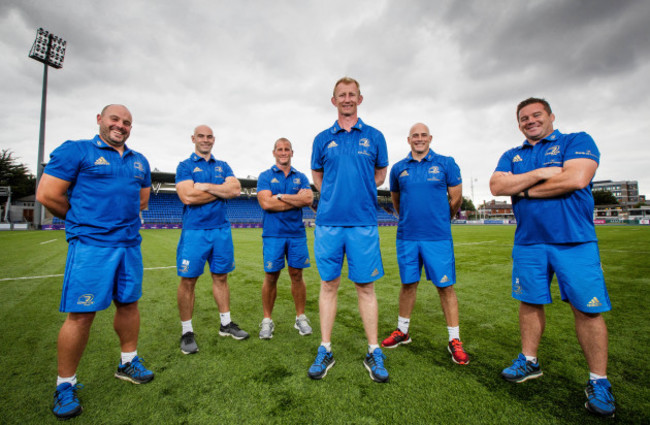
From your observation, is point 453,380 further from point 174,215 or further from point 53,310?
point 174,215

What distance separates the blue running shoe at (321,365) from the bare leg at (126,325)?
149 cm

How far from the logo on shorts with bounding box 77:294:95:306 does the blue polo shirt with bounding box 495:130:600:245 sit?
3.28m

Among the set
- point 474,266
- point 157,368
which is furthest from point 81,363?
point 474,266

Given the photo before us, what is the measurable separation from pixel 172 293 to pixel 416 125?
471 cm

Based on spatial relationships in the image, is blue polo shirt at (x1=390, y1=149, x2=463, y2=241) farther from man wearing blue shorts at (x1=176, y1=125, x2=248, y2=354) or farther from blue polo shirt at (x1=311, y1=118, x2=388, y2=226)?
man wearing blue shorts at (x1=176, y1=125, x2=248, y2=354)

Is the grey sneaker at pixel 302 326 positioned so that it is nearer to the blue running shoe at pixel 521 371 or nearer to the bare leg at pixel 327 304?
the bare leg at pixel 327 304

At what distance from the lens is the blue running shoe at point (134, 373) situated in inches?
87.5

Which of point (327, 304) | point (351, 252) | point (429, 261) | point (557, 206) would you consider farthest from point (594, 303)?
point (327, 304)

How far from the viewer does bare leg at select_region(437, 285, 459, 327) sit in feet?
9.09

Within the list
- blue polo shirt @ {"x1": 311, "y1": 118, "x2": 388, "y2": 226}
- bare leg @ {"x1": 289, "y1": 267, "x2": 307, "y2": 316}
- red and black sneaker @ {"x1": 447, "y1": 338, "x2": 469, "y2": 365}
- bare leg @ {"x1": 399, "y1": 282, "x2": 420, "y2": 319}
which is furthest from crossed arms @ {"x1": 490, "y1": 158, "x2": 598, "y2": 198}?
bare leg @ {"x1": 289, "y1": 267, "x2": 307, "y2": 316}

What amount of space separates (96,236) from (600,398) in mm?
3623

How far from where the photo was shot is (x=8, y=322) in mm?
3494

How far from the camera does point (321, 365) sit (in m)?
2.29

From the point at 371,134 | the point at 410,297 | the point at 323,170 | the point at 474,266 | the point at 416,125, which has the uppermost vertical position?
the point at 416,125
